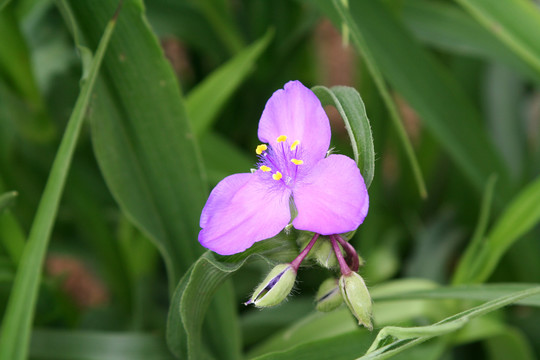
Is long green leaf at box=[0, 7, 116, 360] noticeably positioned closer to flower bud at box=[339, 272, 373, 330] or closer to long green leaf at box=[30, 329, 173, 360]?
long green leaf at box=[30, 329, 173, 360]

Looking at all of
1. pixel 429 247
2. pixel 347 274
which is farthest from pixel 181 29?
pixel 347 274

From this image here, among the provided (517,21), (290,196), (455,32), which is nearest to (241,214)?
(290,196)

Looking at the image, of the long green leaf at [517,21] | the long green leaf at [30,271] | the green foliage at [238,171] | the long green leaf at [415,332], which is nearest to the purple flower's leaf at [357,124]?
the green foliage at [238,171]

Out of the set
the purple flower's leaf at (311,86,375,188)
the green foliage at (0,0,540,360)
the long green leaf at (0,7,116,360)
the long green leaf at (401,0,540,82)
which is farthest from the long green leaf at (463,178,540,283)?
the long green leaf at (0,7,116,360)

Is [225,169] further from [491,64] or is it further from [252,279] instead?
[491,64]

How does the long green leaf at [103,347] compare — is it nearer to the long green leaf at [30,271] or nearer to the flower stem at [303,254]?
the long green leaf at [30,271]

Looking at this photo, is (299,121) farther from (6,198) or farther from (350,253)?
(6,198)
